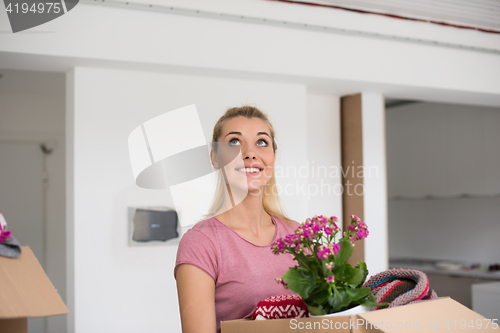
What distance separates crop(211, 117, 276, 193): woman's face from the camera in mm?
1269

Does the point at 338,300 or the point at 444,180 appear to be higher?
the point at 444,180

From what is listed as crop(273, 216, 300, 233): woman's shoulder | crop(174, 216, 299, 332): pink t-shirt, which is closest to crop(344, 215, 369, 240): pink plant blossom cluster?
crop(174, 216, 299, 332): pink t-shirt

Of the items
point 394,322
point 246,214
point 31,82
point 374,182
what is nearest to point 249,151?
point 246,214

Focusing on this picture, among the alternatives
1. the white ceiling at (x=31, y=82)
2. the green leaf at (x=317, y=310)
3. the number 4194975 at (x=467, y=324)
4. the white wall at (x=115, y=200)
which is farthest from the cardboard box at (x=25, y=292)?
the white ceiling at (x=31, y=82)

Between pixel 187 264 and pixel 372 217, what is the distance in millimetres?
2464

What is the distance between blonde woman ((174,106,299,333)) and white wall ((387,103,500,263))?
3897 millimetres

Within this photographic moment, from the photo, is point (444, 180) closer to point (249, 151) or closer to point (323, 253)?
point (249, 151)

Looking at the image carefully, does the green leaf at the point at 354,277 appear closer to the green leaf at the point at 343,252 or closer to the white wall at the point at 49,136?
the green leaf at the point at 343,252

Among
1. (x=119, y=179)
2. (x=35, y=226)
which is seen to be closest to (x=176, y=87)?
(x=119, y=179)

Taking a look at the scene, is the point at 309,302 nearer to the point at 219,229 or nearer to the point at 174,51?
the point at 219,229

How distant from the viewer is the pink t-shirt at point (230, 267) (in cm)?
111

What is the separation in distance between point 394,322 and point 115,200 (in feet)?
6.84

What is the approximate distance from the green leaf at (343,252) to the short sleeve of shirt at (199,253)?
0.38 metres

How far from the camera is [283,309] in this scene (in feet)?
2.91
